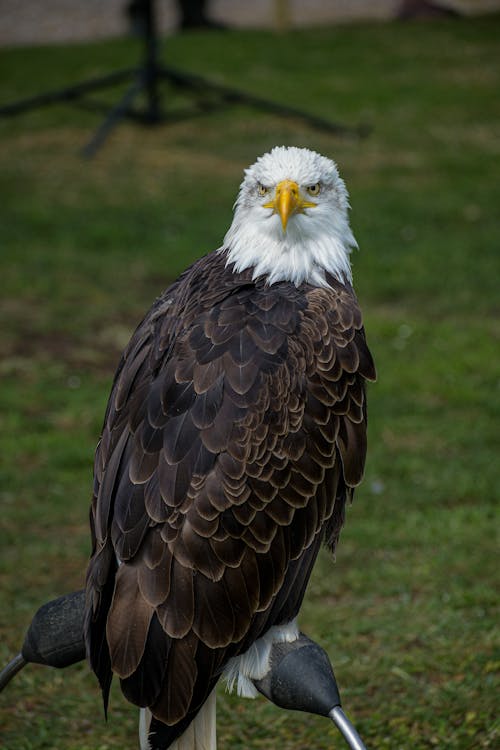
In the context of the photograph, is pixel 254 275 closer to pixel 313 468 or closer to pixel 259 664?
pixel 313 468

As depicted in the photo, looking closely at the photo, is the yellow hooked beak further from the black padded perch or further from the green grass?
the green grass

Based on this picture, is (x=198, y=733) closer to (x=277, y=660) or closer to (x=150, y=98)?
(x=277, y=660)

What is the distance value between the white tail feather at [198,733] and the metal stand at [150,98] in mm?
10564

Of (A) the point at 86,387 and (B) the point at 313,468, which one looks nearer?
(B) the point at 313,468

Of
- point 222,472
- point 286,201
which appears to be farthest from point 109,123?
point 222,472

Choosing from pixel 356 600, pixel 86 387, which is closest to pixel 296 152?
pixel 356 600

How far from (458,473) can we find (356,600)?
148cm

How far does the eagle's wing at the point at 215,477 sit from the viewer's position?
3322 millimetres

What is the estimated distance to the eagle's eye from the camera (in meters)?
4.07

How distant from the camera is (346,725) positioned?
3.17 metres

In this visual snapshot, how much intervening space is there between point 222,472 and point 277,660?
61 cm

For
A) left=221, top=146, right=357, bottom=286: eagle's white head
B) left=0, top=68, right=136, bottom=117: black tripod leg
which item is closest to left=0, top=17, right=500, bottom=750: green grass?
left=0, top=68, right=136, bottom=117: black tripod leg

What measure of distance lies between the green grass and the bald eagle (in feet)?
3.84

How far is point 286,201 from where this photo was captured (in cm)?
392
